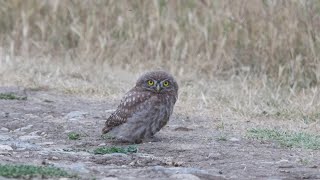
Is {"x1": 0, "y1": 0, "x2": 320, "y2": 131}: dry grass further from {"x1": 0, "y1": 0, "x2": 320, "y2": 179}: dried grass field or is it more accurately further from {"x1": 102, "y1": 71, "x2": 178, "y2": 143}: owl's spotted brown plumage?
{"x1": 102, "y1": 71, "x2": 178, "y2": 143}: owl's spotted brown plumage

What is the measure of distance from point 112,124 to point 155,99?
44 cm

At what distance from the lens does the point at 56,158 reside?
22.5 ft

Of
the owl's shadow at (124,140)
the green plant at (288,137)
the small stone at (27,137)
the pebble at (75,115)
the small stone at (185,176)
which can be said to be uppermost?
the small stone at (185,176)

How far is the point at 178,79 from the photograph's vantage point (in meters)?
11.9

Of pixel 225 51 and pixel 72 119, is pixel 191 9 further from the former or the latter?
pixel 72 119

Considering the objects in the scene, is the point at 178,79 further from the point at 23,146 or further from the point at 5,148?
the point at 5,148

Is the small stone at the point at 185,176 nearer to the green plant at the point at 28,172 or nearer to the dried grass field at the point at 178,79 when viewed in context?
the dried grass field at the point at 178,79

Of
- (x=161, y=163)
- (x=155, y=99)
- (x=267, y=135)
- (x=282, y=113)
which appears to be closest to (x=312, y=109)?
(x=282, y=113)

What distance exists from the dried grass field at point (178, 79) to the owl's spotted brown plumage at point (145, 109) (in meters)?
0.14

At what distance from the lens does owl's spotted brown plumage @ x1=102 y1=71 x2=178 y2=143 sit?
7832 mm

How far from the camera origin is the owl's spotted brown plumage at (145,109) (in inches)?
308

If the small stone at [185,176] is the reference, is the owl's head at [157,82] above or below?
above

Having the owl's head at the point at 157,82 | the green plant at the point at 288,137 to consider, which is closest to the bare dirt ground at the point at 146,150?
the green plant at the point at 288,137

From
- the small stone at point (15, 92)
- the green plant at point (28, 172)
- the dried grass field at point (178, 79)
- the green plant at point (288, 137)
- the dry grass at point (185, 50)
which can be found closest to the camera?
the green plant at point (28, 172)
